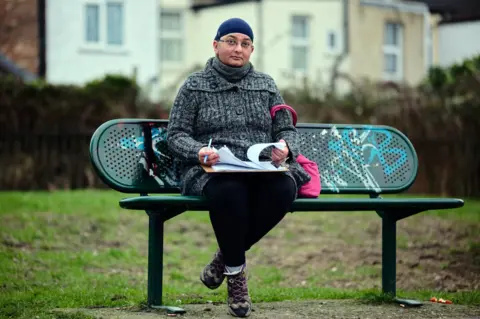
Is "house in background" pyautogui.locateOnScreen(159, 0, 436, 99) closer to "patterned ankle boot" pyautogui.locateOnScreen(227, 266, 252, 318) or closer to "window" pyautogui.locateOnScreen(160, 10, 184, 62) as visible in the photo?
"window" pyautogui.locateOnScreen(160, 10, 184, 62)

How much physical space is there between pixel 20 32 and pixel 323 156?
65.7ft

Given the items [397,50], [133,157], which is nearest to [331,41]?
[397,50]

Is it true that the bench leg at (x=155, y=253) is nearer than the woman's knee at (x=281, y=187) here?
No

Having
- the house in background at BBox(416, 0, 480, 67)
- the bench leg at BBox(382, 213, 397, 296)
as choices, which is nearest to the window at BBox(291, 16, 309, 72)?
the house in background at BBox(416, 0, 480, 67)

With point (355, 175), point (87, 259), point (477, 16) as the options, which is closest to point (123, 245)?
point (87, 259)

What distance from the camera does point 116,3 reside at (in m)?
27.3

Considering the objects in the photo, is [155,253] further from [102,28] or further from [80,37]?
[102,28]

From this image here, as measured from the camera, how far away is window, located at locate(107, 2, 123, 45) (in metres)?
27.3

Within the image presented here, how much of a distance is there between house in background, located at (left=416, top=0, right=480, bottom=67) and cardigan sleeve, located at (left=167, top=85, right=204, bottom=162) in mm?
30143

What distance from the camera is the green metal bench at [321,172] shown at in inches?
209

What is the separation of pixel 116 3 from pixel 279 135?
74.0 feet

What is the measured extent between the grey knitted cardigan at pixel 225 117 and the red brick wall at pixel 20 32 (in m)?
19.6

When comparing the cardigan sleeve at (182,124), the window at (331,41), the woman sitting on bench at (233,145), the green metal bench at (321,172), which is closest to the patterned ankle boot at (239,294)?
the woman sitting on bench at (233,145)

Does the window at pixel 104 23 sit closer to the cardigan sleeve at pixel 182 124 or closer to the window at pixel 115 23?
the window at pixel 115 23
